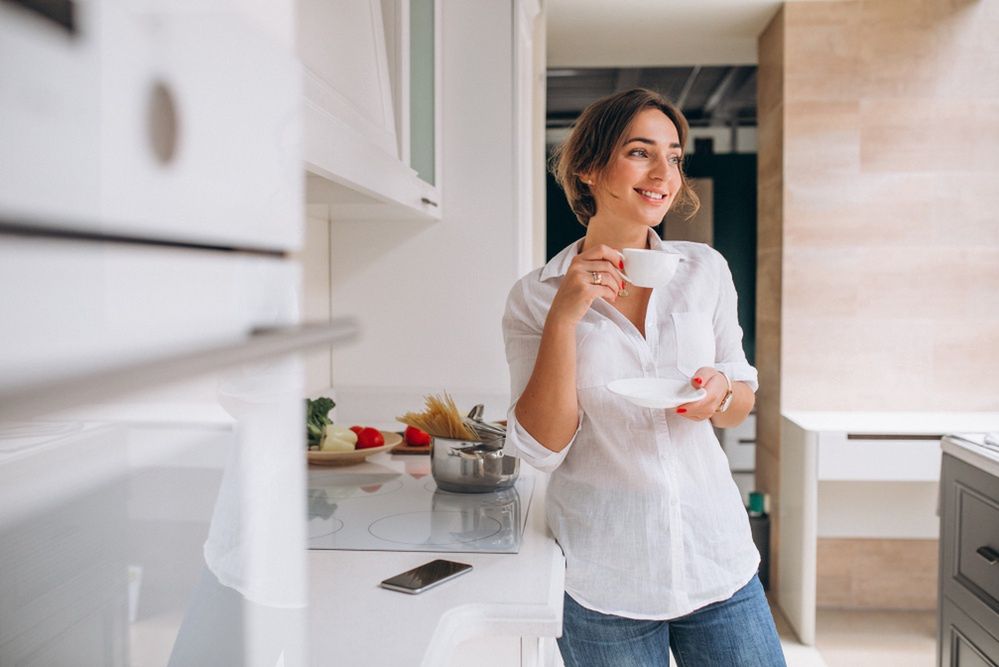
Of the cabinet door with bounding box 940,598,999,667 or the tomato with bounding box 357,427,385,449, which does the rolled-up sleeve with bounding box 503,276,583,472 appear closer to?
the tomato with bounding box 357,427,385,449

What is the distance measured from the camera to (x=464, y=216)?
2605 mm

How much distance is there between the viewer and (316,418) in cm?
209

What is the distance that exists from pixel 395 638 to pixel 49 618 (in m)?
0.83

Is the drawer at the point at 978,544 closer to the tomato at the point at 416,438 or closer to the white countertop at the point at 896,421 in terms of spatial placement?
the white countertop at the point at 896,421

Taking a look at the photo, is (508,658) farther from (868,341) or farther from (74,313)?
(868,341)

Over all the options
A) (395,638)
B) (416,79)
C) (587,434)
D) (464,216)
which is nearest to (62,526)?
(395,638)

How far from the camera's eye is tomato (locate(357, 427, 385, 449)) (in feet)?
6.88

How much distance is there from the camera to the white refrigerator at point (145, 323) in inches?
7.4

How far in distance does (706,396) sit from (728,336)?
219 millimetres

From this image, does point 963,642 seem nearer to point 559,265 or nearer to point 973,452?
point 973,452

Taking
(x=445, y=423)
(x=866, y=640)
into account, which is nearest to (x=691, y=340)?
(x=445, y=423)

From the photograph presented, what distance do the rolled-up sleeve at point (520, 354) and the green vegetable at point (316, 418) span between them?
67 centimetres

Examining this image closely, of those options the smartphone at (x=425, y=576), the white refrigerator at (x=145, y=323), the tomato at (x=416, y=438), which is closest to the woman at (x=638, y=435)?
the smartphone at (x=425, y=576)

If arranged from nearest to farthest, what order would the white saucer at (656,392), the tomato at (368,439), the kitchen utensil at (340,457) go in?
the white saucer at (656,392) → the kitchen utensil at (340,457) → the tomato at (368,439)
